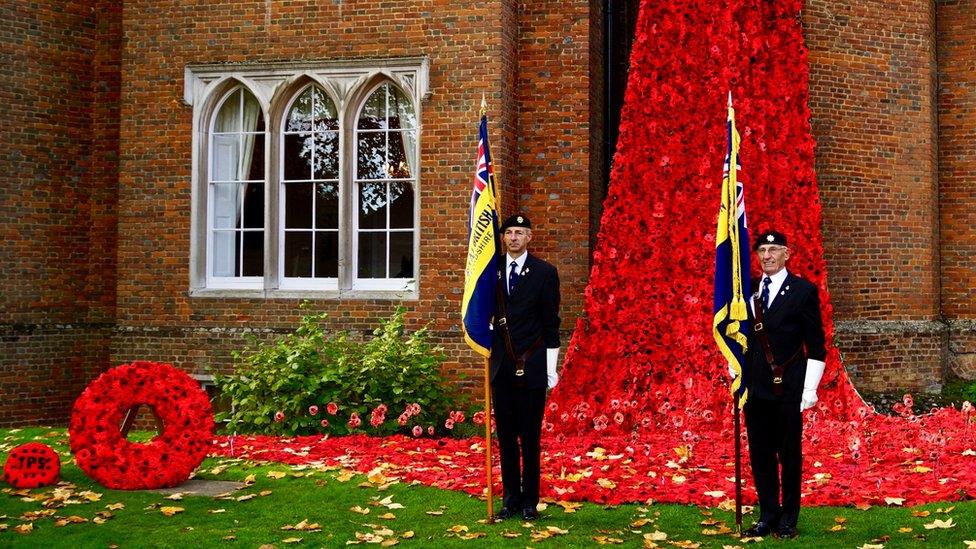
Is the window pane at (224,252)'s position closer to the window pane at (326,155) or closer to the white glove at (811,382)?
the window pane at (326,155)

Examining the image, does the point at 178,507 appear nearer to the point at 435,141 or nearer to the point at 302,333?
the point at 302,333

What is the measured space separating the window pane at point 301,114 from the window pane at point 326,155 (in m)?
0.19

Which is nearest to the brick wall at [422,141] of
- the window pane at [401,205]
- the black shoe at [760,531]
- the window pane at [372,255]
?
the window pane at [401,205]

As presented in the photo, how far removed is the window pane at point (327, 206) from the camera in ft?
40.1

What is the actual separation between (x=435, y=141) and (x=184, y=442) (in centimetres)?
501

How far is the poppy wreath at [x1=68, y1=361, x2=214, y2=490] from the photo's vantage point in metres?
7.70

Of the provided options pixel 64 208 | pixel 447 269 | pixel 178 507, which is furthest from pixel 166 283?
pixel 178 507

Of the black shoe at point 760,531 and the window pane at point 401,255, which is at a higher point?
the window pane at point 401,255

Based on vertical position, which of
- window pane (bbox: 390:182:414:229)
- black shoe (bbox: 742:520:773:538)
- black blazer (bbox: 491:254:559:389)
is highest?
window pane (bbox: 390:182:414:229)

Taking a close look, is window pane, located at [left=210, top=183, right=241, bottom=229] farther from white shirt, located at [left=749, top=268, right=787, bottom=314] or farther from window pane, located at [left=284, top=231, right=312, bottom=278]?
white shirt, located at [left=749, top=268, right=787, bottom=314]

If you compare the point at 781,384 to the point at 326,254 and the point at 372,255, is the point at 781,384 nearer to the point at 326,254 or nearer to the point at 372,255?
the point at 372,255

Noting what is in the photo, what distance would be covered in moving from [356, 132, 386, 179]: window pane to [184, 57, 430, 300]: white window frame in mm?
96

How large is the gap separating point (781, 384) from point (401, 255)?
6.49 metres

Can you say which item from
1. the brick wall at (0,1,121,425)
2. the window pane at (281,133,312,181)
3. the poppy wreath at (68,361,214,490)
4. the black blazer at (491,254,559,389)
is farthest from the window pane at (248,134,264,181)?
the black blazer at (491,254,559,389)
